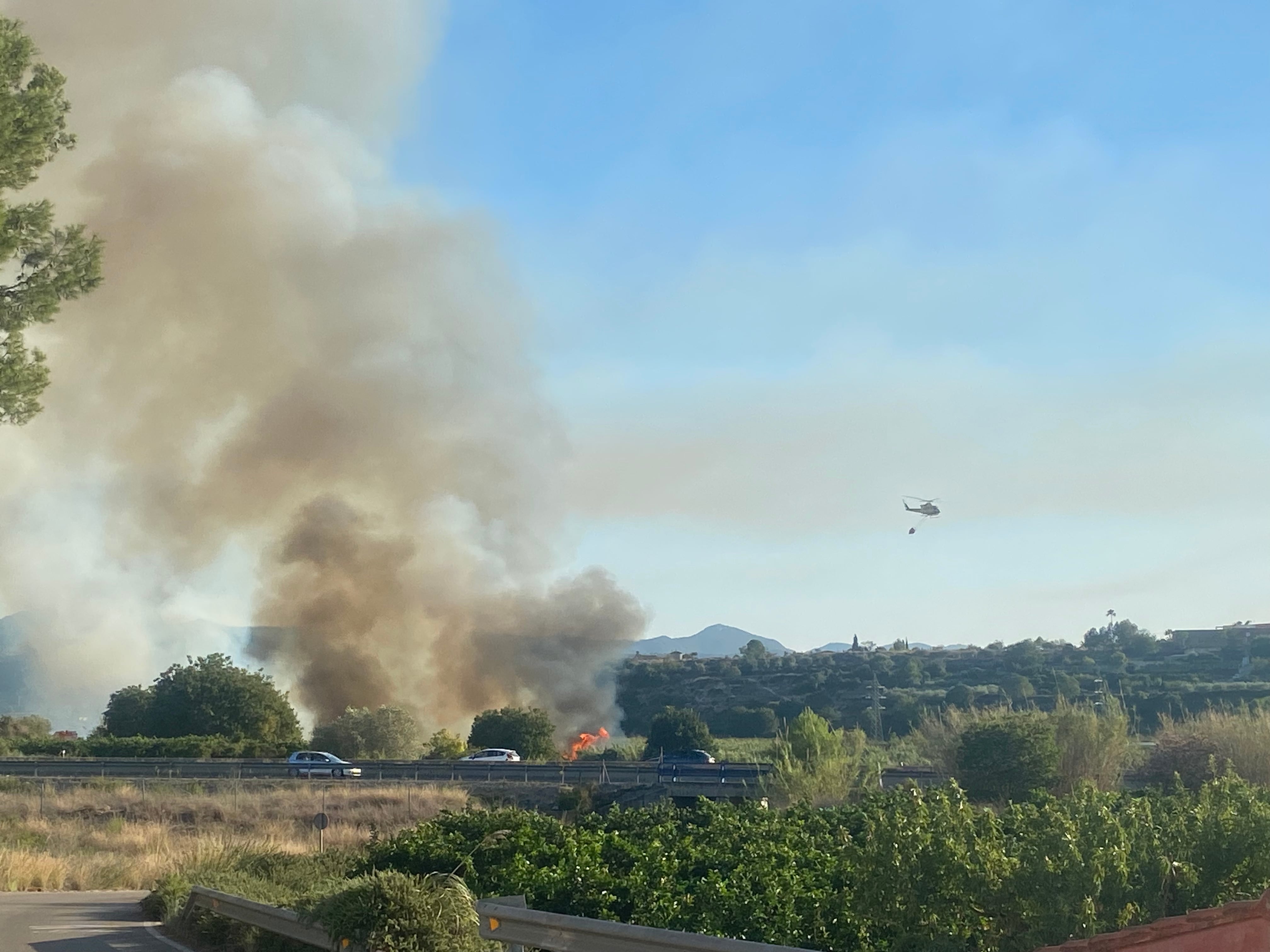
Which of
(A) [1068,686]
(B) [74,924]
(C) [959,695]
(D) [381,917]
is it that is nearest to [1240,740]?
(B) [74,924]

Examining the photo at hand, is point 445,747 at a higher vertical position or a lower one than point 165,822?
higher

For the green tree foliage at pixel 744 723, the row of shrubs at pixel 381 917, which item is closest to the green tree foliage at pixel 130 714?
the green tree foliage at pixel 744 723

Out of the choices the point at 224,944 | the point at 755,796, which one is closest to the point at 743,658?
the point at 755,796

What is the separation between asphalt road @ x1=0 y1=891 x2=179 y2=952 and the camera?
49.2ft

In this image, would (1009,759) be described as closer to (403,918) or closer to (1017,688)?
(403,918)

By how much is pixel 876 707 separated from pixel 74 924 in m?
55.2

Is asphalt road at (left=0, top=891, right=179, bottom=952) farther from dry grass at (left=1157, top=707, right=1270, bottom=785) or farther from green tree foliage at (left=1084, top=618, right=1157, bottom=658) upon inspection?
green tree foliage at (left=1084, top=618, right=1157, bottom=658)

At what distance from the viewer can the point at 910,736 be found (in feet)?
211

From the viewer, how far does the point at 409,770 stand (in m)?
50.0

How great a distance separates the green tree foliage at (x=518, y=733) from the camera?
64.0 metres

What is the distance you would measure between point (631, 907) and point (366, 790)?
3372 cm

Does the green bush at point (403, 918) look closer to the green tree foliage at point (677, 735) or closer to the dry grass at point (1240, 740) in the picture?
the dry grass at point (1240, 740)

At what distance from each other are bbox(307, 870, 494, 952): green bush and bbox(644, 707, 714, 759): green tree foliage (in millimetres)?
52692

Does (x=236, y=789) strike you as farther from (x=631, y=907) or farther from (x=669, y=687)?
(x=669, y=687)
